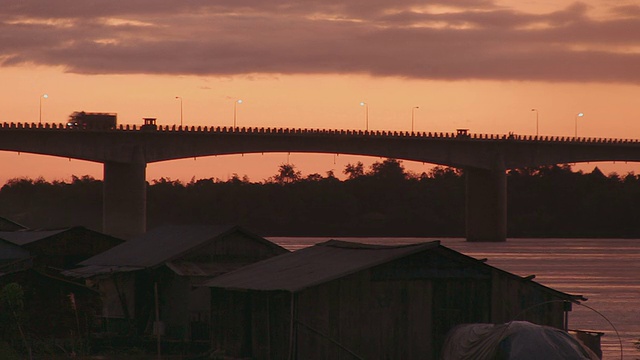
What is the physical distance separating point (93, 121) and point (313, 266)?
97323 millimetres

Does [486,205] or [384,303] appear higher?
[486,205]

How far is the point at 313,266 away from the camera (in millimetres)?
34000

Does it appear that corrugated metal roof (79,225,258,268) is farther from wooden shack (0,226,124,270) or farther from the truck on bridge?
the truck on bridge

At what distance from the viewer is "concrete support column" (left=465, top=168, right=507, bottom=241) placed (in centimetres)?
14262

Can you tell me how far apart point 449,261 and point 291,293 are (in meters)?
4.55

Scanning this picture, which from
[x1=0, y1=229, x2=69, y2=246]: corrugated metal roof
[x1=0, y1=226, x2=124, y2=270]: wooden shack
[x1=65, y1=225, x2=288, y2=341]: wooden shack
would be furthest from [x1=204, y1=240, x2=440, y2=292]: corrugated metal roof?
[x1=0, y1=229, x2=69, y2=246]: corrugated metal roof

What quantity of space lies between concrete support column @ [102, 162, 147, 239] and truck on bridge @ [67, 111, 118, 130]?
5599 millimetres

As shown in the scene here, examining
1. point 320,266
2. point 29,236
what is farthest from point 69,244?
point 320,266

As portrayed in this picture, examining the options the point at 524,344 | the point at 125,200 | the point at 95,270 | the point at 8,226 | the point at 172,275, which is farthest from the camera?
the point at 125,200

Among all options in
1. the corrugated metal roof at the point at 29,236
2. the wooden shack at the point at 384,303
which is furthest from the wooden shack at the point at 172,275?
the corrugated metal roof at the point at 29,236

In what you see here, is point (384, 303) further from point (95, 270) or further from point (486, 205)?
point (486, 205)

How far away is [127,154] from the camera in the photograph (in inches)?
4845

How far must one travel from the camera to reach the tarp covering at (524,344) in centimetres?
2784

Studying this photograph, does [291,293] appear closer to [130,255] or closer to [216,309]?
[216,309]
